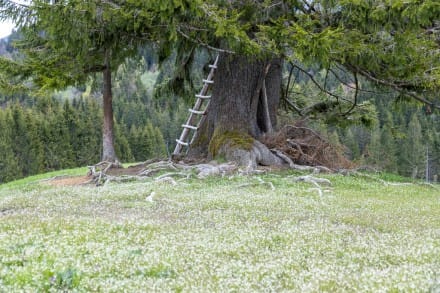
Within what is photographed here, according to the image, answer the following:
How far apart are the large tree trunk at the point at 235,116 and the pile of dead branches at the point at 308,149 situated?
640mm

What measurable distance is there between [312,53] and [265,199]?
15.7 feet

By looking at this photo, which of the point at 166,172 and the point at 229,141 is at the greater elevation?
the point at 229,141

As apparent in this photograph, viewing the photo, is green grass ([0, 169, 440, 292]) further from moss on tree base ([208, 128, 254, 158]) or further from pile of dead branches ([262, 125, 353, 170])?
pile of dead branches ([262, 125, 353, 170])

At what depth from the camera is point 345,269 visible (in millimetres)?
5363

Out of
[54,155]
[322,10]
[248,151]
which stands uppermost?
[322,10]

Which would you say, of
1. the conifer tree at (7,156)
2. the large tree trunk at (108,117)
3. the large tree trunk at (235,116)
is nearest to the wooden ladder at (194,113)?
the large tree trunk at (235,116)

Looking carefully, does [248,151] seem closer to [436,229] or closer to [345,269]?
[436,229]

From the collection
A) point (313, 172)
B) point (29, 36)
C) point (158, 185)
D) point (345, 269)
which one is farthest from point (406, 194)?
point (29, 36)

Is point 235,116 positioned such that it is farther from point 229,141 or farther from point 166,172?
point 166,172

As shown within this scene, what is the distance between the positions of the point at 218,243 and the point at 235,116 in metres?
12.4

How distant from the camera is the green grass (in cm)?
477

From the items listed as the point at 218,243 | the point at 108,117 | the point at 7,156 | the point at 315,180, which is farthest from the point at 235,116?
the point at 7,156

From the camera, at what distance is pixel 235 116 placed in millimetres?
18672

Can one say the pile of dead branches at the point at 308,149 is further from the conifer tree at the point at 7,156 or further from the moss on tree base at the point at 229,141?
the conifer tree at the point at 7,156
